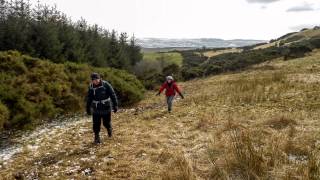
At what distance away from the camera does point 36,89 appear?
21.2m

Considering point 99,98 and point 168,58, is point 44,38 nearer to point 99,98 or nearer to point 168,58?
point 99,98

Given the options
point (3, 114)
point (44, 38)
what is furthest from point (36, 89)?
point (44, 38)

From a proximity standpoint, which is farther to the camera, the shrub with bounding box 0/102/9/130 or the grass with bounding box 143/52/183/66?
the grass with bounding box 143/52/183/66

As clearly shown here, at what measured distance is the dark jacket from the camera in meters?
13.8

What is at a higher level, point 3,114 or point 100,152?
point 3,114

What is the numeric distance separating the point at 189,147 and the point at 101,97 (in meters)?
3.34

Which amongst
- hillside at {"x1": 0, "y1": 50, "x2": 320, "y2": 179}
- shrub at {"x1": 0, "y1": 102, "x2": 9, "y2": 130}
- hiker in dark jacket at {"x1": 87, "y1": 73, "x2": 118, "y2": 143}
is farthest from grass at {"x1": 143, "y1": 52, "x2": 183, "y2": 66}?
hiker in dark jacket at {"x1": 87, "y1": 73, "x2": 118, "y2": 143}

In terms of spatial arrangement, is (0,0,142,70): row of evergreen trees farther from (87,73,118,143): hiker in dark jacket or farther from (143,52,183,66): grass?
(143,52,183,66): grass

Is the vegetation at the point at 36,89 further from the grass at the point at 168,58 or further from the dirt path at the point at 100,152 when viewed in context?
the grass at the point at 168,58

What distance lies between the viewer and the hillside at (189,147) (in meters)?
8.76

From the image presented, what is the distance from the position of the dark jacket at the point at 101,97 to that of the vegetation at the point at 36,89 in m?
4.63

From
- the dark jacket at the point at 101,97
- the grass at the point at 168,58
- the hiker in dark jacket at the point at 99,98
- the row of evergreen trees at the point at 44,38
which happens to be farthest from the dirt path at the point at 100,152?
the grass at the point at 168,58

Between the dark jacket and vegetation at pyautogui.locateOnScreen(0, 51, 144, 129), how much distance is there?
15.2 feet

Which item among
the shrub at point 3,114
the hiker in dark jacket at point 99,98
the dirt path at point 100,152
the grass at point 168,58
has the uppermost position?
the hiker in dark jacket at point 99,98
